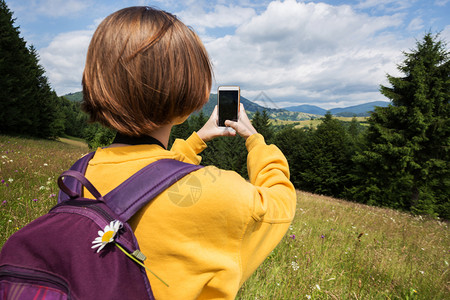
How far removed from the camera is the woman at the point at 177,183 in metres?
0.75

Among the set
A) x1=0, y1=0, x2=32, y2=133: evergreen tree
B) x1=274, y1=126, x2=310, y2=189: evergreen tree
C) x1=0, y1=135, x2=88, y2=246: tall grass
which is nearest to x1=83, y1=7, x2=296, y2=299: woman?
x1=0, y1=135, x2=88, y2=246: tall grass

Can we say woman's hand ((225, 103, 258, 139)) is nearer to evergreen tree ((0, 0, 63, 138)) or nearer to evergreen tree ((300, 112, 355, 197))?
evergreen tree ((0, 0, 63, 138))

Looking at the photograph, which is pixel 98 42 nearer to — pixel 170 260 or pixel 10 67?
pixel 170 260

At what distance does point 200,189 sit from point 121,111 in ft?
1.37

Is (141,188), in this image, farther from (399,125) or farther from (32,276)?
(399,125)

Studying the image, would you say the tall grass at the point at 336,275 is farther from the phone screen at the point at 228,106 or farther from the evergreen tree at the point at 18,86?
the evergreen tree at the point at 18,86

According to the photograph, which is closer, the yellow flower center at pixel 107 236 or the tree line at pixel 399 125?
the yellow flower center at pixel 107 236

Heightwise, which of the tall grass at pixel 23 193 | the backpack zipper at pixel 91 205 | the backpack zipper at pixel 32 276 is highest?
the backpack zipper at pixel 91 205

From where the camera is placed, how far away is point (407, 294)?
260 centimetres

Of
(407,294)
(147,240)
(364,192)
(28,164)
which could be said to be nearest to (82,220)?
(147,240)

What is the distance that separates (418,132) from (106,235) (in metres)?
24.3

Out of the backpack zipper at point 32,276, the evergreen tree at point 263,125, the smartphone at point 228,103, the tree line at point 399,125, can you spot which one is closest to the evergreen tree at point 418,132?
the tree line at point 399,125

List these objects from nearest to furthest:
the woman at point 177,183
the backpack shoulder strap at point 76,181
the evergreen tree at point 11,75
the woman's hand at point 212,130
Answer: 1. the woman at point 177,183
2. the backpack shoulder strap at point 76,181
3. the woman's hand at point 212,130
4. the evergreen tree at point 11,75

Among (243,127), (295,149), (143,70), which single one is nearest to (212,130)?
(243,127)
